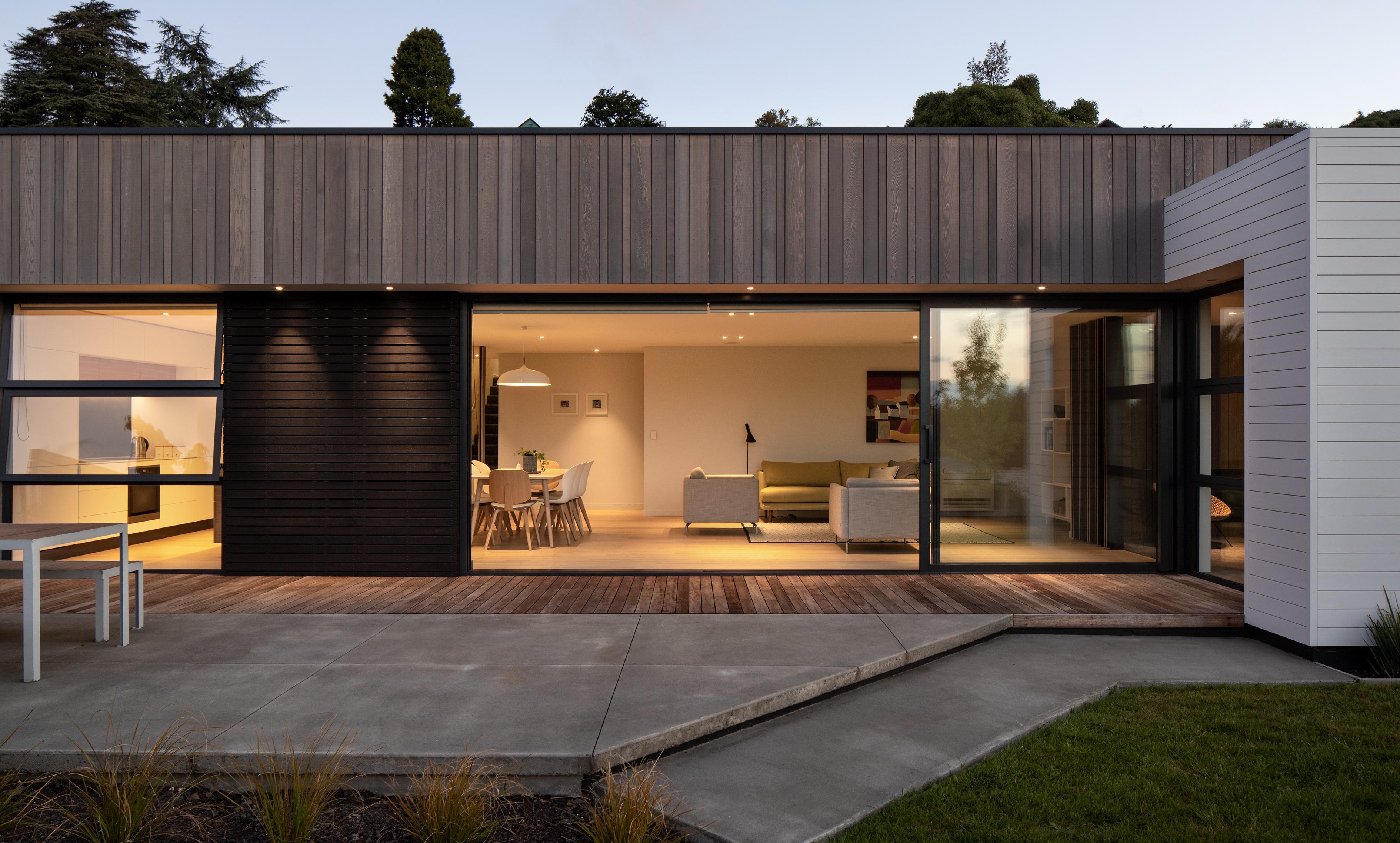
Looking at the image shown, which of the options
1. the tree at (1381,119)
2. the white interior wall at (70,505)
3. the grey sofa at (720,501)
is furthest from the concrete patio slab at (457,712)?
the tree at (1381,119)

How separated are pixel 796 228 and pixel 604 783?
4092mm

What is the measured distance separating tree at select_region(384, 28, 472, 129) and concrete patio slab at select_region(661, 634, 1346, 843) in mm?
18644

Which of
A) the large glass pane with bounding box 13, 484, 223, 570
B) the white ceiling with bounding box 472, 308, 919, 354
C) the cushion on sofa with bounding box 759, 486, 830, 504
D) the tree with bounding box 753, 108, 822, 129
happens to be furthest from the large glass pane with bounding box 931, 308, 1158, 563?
the tree with bounding box 753, 108, 822, 129

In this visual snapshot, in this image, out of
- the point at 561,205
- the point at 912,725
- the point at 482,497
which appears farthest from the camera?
the point at 482,497

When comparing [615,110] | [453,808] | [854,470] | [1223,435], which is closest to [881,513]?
[1223,435]

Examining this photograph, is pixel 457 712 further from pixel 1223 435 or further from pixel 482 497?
pixel 1223 435

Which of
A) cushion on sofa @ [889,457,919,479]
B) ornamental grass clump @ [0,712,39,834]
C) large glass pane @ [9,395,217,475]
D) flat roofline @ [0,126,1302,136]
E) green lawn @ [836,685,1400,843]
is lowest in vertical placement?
green lawn @ [836,685,1400,843]

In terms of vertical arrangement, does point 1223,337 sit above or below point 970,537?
above

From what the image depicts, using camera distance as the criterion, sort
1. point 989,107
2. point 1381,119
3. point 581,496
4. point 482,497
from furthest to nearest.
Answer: point 989,107
point 1381,119
point 581,496
point 482,497

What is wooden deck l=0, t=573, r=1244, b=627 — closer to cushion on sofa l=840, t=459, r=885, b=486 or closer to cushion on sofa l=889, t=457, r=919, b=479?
cushion on sofa l=889, t=457, r=919, b=479

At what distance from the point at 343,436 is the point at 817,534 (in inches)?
199

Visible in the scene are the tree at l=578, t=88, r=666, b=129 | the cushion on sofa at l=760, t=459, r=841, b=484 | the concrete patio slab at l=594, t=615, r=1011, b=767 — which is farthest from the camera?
the tree at l=578, t=88, r=666, b=129

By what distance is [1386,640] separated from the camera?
3783mm

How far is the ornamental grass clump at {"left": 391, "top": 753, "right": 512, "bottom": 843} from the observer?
7.19ft
